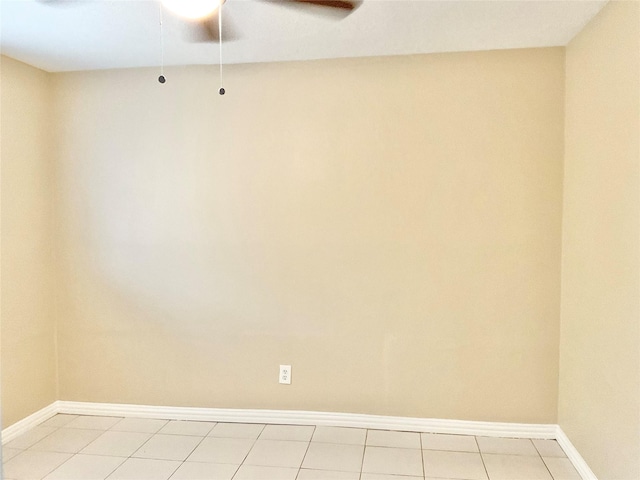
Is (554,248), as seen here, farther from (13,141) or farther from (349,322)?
(13,141)

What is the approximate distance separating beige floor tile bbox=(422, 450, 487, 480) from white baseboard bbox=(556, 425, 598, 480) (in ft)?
1.45

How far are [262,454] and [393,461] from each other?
2.22ft

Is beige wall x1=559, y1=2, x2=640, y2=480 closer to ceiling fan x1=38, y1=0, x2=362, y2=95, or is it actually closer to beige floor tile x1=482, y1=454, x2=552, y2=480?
beige floor tile x1=482, y1=454, x2=552, y2=480

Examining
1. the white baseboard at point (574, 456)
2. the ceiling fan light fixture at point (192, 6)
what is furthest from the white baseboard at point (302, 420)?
the ceiling fan light fixture at point (192, 6)

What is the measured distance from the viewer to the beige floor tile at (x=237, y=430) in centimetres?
271

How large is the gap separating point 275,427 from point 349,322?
2.50ft

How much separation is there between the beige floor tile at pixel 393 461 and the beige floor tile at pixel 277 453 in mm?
346

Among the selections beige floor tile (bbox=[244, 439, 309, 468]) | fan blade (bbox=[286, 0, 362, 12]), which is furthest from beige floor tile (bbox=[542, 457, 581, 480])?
fan blade (bbox=[286, 0, 362, 12])

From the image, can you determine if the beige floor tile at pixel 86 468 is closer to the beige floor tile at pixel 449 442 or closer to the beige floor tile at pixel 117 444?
the beige floor tile at pixel 117 444

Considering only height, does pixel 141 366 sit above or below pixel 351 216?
below

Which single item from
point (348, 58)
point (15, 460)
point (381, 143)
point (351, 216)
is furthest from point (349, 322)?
point (15, 460)

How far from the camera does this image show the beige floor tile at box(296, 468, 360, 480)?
7.41ft

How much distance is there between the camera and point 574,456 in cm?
235

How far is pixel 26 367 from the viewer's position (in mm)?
2807
